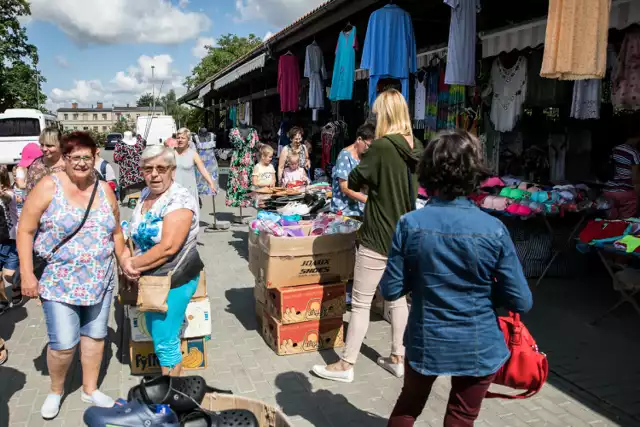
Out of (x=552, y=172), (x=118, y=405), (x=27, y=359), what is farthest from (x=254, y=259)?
(x=552, y=172)

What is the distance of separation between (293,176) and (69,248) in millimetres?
4044

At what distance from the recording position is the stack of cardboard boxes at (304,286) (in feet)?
13.4

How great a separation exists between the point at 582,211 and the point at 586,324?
62.2 inches

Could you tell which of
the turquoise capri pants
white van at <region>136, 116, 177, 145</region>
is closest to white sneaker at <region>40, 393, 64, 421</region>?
the turquoise capri pants

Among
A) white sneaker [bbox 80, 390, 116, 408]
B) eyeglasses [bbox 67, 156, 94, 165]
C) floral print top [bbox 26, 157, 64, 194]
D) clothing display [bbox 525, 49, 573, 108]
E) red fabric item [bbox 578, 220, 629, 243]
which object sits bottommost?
white sneaker [bbox 80, 390, 116, 408]

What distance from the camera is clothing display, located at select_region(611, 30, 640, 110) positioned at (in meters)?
5.08

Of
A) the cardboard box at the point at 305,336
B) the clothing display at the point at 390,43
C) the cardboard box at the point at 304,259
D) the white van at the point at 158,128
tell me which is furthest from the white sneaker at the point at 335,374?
the white van at the point at 158,128

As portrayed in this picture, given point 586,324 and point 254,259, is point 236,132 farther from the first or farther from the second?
point 586,324

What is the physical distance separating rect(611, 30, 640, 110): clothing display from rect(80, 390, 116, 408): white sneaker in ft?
17.2

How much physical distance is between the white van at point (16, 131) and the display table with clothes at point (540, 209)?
17.5 m

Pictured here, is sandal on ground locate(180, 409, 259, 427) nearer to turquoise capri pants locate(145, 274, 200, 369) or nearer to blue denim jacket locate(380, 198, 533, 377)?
blue denim jacket locate(380, 198, 533, 377)

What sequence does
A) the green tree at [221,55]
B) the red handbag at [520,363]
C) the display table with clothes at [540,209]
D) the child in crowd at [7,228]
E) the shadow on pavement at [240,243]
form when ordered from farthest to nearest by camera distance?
the green tree at [221,55] < the shadow on pavement at [240,243] < the display table with clothes at [540,209] < the child in crowd at [7,228] < the red handbag at [520,363]

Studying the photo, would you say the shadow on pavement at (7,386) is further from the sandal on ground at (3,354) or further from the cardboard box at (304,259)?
the cardboard box at (304,259)

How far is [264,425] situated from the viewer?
2375mm
